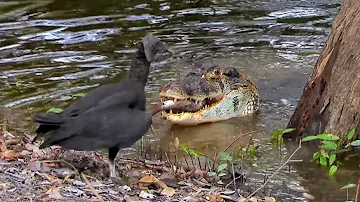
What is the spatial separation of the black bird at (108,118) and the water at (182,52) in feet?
5.72

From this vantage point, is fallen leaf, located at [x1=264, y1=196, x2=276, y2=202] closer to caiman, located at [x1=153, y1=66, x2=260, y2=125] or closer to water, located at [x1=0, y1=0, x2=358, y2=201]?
water, located at [x1=0, y1=0, x2=358, y2=201]

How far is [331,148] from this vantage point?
7098 mm

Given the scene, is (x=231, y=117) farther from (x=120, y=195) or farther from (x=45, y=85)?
(x=120, y=195)

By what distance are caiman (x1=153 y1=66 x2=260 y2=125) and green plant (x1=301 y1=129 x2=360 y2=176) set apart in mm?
1801

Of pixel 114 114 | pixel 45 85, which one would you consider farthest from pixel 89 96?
pixel 45 85

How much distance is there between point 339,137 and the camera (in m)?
Answer: 7.54

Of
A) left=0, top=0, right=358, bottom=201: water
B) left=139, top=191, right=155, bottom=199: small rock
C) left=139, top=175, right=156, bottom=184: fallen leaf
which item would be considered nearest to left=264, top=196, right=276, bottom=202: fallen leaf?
left=0, top=0, right=358, bottom=201: water

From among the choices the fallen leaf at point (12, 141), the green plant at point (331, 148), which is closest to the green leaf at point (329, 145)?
the green plant at point (331, 148)

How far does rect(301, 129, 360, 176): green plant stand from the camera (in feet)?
22.9

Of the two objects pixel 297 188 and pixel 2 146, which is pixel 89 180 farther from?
pixel 297 188

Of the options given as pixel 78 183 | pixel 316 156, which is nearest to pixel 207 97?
pixel 316 156

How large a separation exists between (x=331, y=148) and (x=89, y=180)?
2.62m

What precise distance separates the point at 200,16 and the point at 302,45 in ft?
8.07

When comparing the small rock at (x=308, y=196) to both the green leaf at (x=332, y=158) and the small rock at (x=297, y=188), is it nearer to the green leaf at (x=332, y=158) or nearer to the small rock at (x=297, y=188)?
the small rock at (x=297, y=188)
